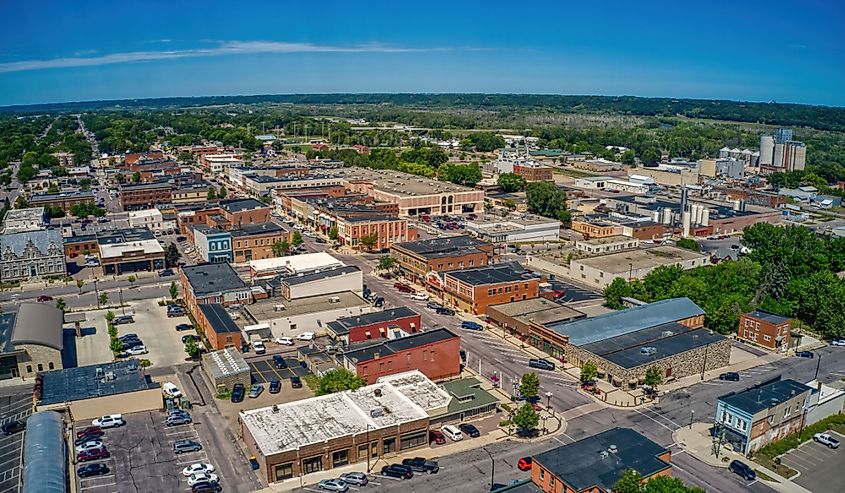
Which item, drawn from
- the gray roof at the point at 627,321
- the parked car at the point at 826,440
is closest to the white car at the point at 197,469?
the gray roof at the point at 627,321

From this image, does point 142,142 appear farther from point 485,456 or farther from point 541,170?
point 485,456

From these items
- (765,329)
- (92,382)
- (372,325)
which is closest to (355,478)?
(372,325)

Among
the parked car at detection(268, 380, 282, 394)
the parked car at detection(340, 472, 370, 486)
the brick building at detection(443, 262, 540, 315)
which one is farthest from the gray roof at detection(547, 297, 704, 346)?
the parked car at detection(340, 472, 370, 486)

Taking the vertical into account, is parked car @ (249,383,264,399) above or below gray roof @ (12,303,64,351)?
below

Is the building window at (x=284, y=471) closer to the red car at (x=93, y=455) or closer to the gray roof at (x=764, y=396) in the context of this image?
Answer: the red car at (x=93, y=455)

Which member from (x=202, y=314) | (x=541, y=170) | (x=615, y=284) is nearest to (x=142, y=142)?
(x=541, y=170)

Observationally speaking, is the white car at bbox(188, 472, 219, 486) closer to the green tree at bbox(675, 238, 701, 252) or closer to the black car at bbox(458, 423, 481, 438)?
the black car at bbox(458, 423, 481, 438)
